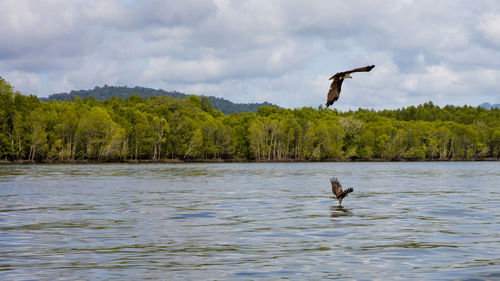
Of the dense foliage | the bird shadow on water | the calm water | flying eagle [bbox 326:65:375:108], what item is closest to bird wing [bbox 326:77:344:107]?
flying eagle [bbox 326:65:375:108]

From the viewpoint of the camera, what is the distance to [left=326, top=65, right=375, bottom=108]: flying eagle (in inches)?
542

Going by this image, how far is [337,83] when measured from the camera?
14617 millimetres

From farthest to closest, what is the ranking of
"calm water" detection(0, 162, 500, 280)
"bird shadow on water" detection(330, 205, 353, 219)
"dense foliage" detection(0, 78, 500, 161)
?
1. "dense foliage" detection(0, 78, 500, 161)
2. "bird shadow on water" detection(330, 205, 353, 219)
3. "calm water" detection(0, 162, 500, 280)

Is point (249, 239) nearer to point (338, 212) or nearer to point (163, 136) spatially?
point (338, 212)

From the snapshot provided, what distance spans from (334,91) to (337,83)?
1.11ft

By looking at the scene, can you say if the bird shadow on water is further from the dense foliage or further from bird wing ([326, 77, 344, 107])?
the dense foliage

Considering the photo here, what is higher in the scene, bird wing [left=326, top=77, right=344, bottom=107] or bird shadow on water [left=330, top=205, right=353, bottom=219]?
bird wing [left=326, top=77, right=344, bottom=107]

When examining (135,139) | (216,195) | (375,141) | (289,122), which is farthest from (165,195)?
(375,141)

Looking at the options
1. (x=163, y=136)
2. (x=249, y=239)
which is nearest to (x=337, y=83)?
(x=249, y=239)

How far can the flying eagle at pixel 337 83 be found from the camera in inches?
542

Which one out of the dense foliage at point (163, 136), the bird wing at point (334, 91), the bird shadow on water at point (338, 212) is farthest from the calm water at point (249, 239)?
the dense foliage at point (163, 136)

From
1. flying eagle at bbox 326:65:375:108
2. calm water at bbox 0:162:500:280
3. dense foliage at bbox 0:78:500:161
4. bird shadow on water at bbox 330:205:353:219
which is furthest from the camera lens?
dense foliage at bbox 0:78:500:161

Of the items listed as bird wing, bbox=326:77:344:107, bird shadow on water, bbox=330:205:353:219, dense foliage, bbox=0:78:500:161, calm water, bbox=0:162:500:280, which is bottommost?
calm water, bbox=0:162:500:280

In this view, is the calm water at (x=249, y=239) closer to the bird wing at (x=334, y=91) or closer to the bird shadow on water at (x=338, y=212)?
the bird shadow on water at (x=338, y=212)
